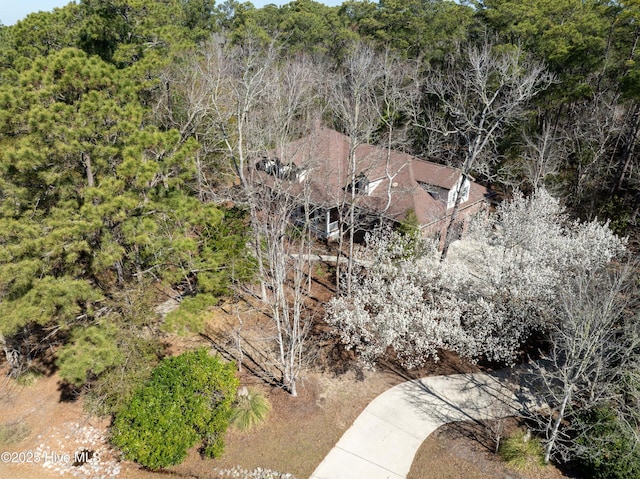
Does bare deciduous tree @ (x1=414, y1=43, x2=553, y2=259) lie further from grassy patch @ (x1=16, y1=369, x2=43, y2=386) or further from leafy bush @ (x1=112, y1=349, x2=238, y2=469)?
grassy patch @ (x1=16, y1=369, x2=43, y2=386)

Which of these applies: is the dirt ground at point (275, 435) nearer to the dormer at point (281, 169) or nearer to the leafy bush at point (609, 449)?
the leafy bush at point (609, 449)

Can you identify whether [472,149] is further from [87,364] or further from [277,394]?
[87,364]

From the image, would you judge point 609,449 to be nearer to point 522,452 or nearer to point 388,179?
point 522,452

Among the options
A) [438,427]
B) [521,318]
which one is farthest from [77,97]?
[521,318]

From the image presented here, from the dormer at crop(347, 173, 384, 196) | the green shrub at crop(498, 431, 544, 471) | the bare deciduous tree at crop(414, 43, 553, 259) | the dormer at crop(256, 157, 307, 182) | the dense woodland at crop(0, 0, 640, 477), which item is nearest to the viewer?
the dense woodland at crop(0, 0, 640, 477)

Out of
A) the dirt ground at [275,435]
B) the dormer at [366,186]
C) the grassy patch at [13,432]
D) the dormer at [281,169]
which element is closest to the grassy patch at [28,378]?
the dirt ground at [275,435]

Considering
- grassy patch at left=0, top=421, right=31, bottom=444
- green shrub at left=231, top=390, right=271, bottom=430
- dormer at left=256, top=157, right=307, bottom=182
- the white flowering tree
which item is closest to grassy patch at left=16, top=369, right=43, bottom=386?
grassy patch at left=0, top=421, right=31, bottom=444
